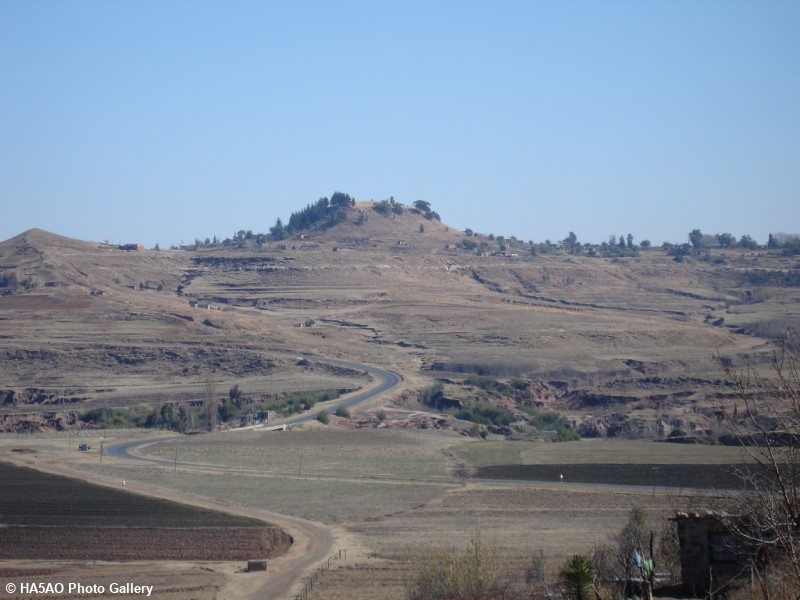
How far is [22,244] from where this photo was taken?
15175 cm

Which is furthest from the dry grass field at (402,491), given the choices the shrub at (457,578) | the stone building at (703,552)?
the stone building at (703,552)

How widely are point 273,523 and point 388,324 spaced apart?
8244 cm

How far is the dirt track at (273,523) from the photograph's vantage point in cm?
3144

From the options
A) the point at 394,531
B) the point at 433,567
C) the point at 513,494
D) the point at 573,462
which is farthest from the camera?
the point at 573,462

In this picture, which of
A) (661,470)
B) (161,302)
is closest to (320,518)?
(661,470)

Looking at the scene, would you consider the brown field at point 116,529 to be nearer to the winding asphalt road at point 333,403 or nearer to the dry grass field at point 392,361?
the dry grass field at point 392,361

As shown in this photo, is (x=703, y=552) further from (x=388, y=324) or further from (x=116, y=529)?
(x=388, y=324)

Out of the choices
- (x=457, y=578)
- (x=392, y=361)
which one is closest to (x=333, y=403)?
(x=392, y=361)

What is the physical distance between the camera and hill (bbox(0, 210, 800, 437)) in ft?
292

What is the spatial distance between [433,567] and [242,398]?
2284 inches

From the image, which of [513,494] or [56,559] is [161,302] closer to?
[513,494]

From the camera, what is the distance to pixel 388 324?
124062 millimetres

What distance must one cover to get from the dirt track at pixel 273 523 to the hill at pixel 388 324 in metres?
23.2

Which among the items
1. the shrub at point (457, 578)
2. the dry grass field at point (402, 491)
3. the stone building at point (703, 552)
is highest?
the stone building at point (703, 552)
